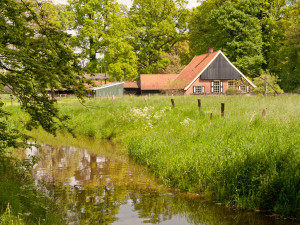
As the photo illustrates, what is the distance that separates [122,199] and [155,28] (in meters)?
45.6

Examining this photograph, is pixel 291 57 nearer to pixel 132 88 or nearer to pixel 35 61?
pixel 132 88

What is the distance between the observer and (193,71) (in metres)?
40.4

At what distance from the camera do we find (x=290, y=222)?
5973mm

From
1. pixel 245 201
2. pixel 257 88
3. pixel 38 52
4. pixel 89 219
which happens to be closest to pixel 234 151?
pixel 245 201

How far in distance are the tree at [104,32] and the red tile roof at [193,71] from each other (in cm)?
789

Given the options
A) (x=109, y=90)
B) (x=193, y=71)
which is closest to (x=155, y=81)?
(x=109, y=90)

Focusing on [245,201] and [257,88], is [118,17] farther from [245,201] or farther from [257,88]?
[245,201]

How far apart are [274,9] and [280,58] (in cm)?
991

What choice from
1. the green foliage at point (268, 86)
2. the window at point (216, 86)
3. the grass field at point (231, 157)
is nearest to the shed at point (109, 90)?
the window at point (216, 86)

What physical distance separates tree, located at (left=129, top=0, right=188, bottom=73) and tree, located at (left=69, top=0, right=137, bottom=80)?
6.65 meters

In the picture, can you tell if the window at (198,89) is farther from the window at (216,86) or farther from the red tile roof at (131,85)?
the red tile roof at (131,85)

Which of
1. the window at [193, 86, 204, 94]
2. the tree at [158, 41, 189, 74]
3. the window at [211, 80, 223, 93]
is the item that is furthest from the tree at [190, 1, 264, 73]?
the tree at [158, 41, 189, 74]

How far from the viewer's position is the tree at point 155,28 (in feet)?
169

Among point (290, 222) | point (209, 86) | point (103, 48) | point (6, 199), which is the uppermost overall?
point (103, 48)
